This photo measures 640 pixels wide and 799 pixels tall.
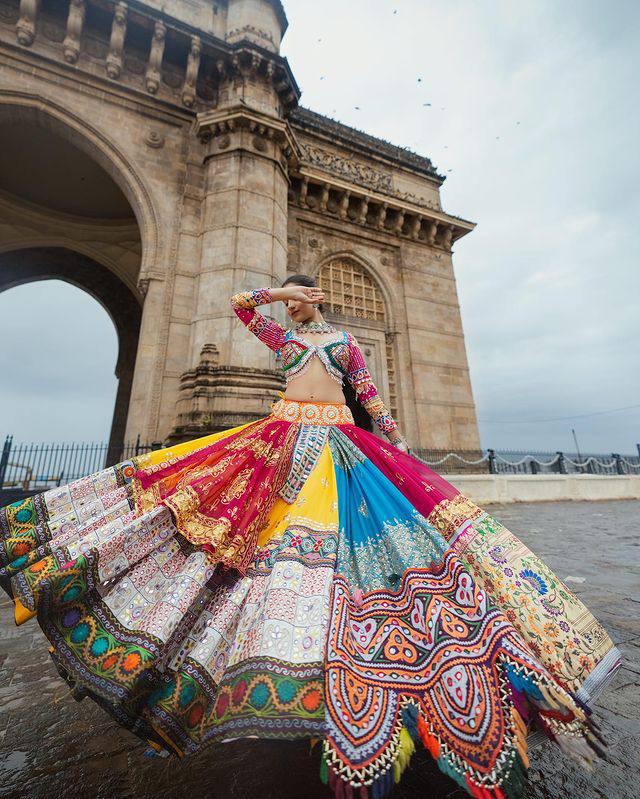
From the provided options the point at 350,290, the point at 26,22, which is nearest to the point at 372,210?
the point at 350,290

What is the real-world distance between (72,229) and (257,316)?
12623mm

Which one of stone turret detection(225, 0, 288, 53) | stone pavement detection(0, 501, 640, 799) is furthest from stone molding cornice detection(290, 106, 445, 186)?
stone pavement detection(0, 501, 640, 799)

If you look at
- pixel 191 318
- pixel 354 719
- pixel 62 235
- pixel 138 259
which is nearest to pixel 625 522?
pixel 354 719

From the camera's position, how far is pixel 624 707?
58.0 inches

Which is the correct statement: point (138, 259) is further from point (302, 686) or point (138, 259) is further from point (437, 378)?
point (302, 686)

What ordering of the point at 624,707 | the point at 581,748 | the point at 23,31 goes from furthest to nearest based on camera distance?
the point at 23,31, the point at 624,707, the point at 581,748

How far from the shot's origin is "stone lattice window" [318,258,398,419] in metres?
10.4

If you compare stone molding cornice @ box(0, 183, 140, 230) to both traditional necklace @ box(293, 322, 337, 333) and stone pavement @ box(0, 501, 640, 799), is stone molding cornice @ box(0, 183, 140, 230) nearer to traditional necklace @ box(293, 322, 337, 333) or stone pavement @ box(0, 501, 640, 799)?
traditional necklace @ box(293, 322, 337, 333)

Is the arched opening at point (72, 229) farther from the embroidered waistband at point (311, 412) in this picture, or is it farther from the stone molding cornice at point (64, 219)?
the embroidered waistband at point (311, 412)

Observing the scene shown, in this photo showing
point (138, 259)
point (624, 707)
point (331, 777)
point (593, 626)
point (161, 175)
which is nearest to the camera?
point (331, 777)

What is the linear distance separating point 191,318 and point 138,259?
20.5 ft

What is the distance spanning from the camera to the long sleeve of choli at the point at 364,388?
223 cm

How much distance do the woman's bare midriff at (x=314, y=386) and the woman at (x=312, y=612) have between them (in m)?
0.31

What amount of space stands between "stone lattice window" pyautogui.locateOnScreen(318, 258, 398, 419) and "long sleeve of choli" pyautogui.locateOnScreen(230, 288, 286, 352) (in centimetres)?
820
